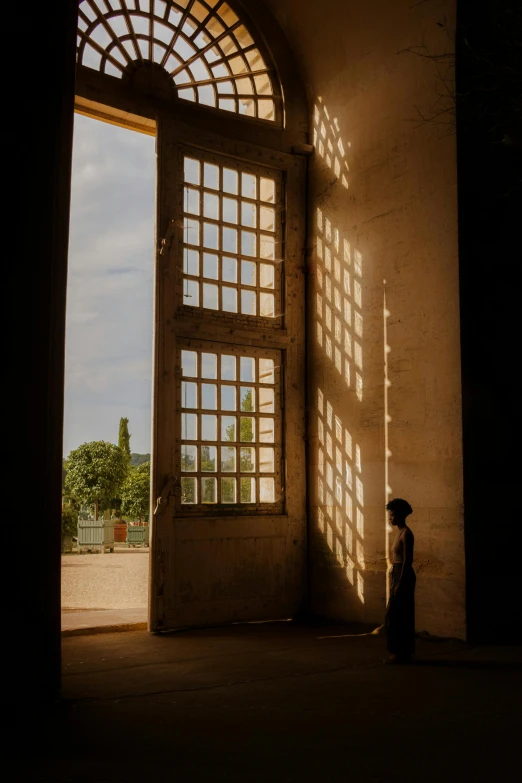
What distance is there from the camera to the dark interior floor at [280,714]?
3.83m

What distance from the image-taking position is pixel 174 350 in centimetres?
838

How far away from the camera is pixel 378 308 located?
8492 mm

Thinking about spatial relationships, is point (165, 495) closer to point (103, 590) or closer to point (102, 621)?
point (102, 621)

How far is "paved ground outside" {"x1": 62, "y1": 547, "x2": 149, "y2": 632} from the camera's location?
28.2ft

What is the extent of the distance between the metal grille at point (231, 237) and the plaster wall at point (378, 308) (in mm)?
517

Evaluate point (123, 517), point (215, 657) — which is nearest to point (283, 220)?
point (215, 657)

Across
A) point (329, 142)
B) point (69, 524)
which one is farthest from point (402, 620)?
point (69, 524)

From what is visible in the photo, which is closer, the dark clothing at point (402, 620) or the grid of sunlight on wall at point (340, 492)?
the dark clothing at point (402, 620)

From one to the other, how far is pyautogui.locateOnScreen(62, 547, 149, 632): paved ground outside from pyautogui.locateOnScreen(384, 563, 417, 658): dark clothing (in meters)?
2.97

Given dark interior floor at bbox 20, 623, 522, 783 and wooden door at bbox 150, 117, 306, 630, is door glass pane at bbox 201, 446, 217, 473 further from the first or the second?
dark interior floor at bbox 20, 623, 522, 783

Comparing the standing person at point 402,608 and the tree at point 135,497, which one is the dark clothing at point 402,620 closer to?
the standing person at point 402,608


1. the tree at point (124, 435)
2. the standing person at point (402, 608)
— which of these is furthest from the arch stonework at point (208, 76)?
the tree at point (124, 435)

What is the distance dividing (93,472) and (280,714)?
25.9m

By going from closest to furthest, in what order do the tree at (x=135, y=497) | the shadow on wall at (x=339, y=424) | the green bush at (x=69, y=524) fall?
1. the shadow on wall at (x=339, y=424)
2. the green bush at (x=69, y=524)
3. the tree at (x=135, y=497)
